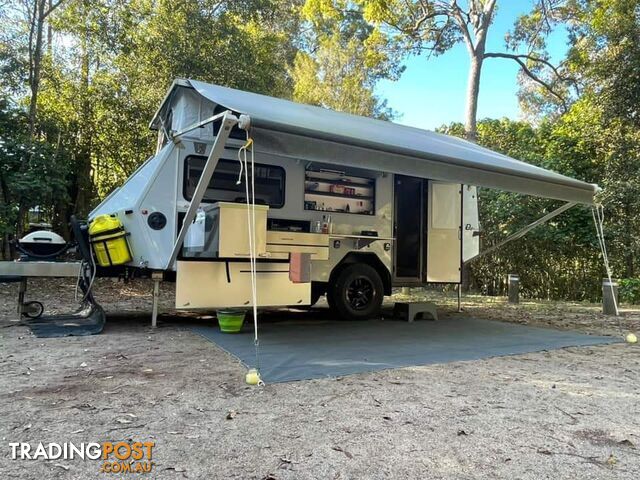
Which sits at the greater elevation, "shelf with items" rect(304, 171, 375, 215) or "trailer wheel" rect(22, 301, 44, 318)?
"shelf with items" rect(304, 171, 375, 215)

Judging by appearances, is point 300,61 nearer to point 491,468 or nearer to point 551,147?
point 551,147

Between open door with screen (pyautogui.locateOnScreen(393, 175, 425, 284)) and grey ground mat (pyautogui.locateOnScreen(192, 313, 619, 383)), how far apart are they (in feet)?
2.79

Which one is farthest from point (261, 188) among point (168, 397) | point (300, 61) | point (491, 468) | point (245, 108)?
point (300, 61)

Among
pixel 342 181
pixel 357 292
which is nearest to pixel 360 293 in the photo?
pixel 357 292

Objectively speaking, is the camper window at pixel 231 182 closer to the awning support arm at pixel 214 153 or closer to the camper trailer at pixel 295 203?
the camper trailer at pixel 295 203

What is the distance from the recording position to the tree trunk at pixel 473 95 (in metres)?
11.4

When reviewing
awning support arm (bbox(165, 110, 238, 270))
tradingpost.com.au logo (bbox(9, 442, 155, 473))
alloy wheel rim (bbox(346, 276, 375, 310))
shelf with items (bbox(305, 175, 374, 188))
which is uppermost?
shelf with items (bbox(305, 175, 374, 188))

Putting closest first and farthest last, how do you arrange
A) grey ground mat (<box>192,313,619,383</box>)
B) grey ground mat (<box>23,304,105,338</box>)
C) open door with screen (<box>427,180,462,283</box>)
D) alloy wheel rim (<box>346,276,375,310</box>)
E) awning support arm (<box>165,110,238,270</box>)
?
1. awning support arm (<box>165,110,238,270</box>)
2. grey ground mat (<box>192,313,619,383</box>)
3. grey ground mat (<box>23,304,105,338</box>)
4. alloy wheel rim (<box>346,276,375,310</box>)
5. open door with screen (<box>427,180,462,283</box>)

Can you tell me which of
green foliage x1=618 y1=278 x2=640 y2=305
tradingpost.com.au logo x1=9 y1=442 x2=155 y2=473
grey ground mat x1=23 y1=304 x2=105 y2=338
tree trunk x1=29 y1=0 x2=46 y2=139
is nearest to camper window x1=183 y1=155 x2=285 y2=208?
grey ground mat x1=23 y1=304 x2=105 y2=338

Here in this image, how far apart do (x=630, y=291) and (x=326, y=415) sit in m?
9.21

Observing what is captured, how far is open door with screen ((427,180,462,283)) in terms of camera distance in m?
6.70

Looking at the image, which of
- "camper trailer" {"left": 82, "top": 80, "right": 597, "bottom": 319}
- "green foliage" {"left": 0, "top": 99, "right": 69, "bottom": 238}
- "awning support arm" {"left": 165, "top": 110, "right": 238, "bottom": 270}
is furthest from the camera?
"green foliage" {"left": 0, "top": 99, "right": 69, "bottom": 238}

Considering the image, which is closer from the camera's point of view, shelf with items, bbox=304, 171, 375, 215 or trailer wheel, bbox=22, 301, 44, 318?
trailer wheel, bbox=22, 301, 44, 318

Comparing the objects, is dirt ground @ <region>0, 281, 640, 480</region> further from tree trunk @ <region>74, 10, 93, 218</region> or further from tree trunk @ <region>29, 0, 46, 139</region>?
tree trunk @ <region>74, 10, 93, 218</region>
